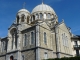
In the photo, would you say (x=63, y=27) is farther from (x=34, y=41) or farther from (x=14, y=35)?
(x=14, y=35)

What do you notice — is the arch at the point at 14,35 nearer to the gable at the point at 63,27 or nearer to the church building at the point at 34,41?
the church building at the point at 34,41

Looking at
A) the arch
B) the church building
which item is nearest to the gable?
the church building

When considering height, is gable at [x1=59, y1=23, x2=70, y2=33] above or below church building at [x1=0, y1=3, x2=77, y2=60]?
Result: above

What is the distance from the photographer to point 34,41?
3522cm

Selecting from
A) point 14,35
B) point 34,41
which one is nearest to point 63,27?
point 34,41

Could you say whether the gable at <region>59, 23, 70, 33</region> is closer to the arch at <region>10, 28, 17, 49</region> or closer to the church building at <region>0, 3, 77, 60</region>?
the church building at <region>0, 3, 77, 60</region>

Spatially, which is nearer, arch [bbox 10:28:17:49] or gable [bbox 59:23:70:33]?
arch [bbox 10:28:17:49]

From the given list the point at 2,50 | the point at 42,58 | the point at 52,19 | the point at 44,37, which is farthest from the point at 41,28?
the point at 2,50

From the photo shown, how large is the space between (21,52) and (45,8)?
19218mm

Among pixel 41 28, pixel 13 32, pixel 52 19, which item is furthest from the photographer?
pixel 52 19

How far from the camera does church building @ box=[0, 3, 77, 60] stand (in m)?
35.1

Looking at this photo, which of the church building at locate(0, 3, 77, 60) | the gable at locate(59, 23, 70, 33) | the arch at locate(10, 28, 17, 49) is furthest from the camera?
the gable at locate(59, 23, 70, 33)

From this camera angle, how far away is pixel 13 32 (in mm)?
41406

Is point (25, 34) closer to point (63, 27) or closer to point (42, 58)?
point (42, 58)
